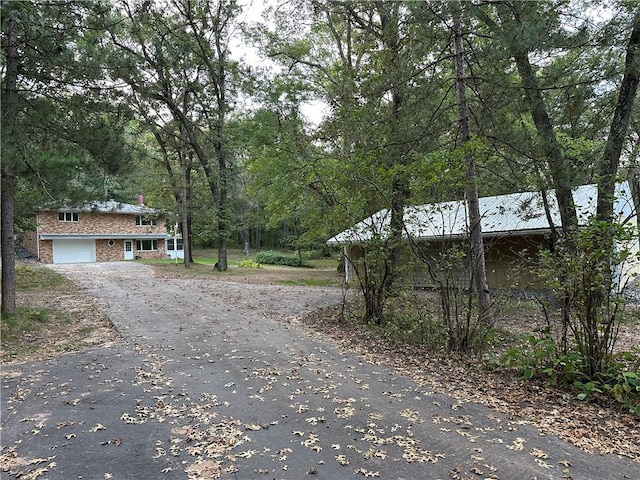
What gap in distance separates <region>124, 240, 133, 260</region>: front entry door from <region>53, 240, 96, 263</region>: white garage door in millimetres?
2105

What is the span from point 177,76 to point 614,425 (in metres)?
19.1

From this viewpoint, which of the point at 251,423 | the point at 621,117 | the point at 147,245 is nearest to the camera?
the point at 251,423

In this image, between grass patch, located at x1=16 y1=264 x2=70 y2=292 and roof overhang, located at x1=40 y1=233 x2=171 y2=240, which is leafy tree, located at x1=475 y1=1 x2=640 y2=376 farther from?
roof overhang, located at x1=40 y1=233 x2=171 y2=240

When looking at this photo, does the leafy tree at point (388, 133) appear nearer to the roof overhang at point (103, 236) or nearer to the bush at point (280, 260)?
the bush at point (280, 260)

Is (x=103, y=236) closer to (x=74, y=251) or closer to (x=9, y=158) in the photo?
(x=74, y=251)

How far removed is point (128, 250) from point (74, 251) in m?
3.56

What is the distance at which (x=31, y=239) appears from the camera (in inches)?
1085

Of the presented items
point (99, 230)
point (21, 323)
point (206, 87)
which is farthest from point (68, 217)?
point (21, 323)

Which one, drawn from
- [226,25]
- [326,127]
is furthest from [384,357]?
[226,25]

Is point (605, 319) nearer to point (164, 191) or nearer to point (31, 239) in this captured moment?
point (164, 191)

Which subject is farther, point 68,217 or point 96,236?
point 96,236

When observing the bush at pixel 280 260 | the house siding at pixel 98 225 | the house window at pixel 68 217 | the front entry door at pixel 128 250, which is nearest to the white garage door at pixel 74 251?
the house siding at pixel 98 225

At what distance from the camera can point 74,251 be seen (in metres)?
27.5

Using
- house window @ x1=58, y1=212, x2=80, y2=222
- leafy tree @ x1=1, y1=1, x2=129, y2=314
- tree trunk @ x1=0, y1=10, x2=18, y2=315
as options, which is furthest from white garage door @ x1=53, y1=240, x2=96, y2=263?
tree trunk @ x1=0, y1=10, x2=18, y2=315
